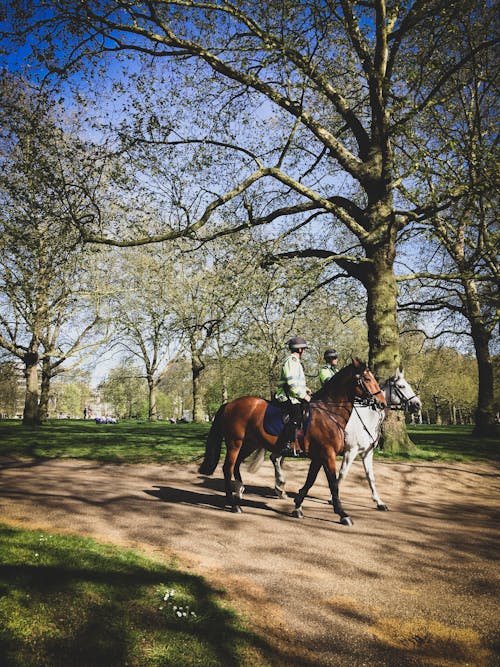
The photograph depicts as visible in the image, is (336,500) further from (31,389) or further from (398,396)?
(31,389)

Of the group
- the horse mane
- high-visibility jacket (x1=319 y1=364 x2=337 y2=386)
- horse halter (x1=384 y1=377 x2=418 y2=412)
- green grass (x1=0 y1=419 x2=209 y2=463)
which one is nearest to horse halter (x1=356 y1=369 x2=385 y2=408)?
the horse mane

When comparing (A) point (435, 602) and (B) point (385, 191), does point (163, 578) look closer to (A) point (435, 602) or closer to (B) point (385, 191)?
(A) point (435, 602)

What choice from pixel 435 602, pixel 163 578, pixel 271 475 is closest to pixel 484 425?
pixel 271 475

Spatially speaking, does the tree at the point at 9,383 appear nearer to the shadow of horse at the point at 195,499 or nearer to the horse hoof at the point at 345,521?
the shadow of horse at the point at 195,499

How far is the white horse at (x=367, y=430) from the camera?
30.4 feet

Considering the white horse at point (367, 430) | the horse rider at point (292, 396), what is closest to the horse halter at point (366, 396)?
the white horse at point (367, 430)

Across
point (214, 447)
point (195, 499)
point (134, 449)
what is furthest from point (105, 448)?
point (214, 447)

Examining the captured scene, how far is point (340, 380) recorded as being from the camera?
8.46 meters

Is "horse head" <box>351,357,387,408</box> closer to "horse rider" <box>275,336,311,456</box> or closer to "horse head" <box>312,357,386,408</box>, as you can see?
"horse head" <box>312,357,386,408</box>

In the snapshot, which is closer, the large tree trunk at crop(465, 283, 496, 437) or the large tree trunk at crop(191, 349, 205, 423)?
the large tree trunk at crop(465, 283, 496, 437)

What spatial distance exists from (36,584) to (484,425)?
25920mm

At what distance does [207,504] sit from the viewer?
8.37 m

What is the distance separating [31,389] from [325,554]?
26.4 meters

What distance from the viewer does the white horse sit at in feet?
30.4
